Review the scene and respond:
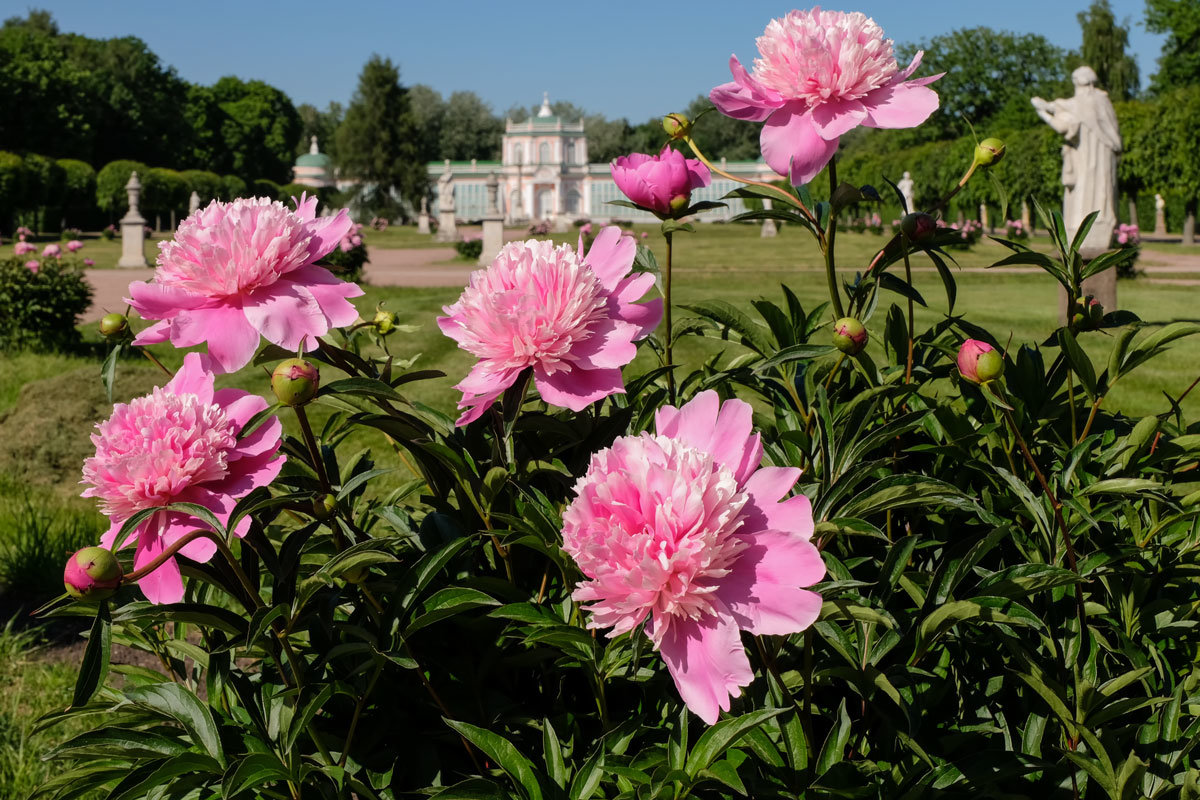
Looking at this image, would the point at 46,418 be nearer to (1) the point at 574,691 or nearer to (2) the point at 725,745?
(1) the point at 574,691

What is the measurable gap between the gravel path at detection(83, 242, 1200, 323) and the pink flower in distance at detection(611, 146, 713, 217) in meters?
9.93

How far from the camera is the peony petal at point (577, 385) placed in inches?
32.6

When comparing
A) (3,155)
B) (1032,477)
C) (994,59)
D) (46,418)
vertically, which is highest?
(994,59)

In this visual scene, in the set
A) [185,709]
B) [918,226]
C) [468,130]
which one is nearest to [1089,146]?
[918,226]

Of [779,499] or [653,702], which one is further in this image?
[653,702]

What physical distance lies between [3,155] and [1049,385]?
117 feet

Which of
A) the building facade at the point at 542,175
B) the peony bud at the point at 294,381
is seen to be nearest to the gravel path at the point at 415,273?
the peony bud at the point at 294,381

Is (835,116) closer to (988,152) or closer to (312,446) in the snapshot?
(988,152)

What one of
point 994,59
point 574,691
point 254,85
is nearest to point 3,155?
point 254,85

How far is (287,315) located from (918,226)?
698mm

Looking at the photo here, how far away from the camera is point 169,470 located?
0.78 m

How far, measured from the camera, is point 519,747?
3.23ft

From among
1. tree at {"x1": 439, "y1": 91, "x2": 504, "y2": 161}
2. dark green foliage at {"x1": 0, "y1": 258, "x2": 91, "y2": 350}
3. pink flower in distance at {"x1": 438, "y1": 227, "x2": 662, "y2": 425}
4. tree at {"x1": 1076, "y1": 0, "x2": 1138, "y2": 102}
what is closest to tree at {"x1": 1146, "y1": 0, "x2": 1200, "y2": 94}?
tree at {"x1": 1076, "y1": 0, "x2": 1138, "y2": 102}

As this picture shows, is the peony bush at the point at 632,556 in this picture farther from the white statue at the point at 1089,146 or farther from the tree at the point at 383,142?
the tree at the point at 383,142
